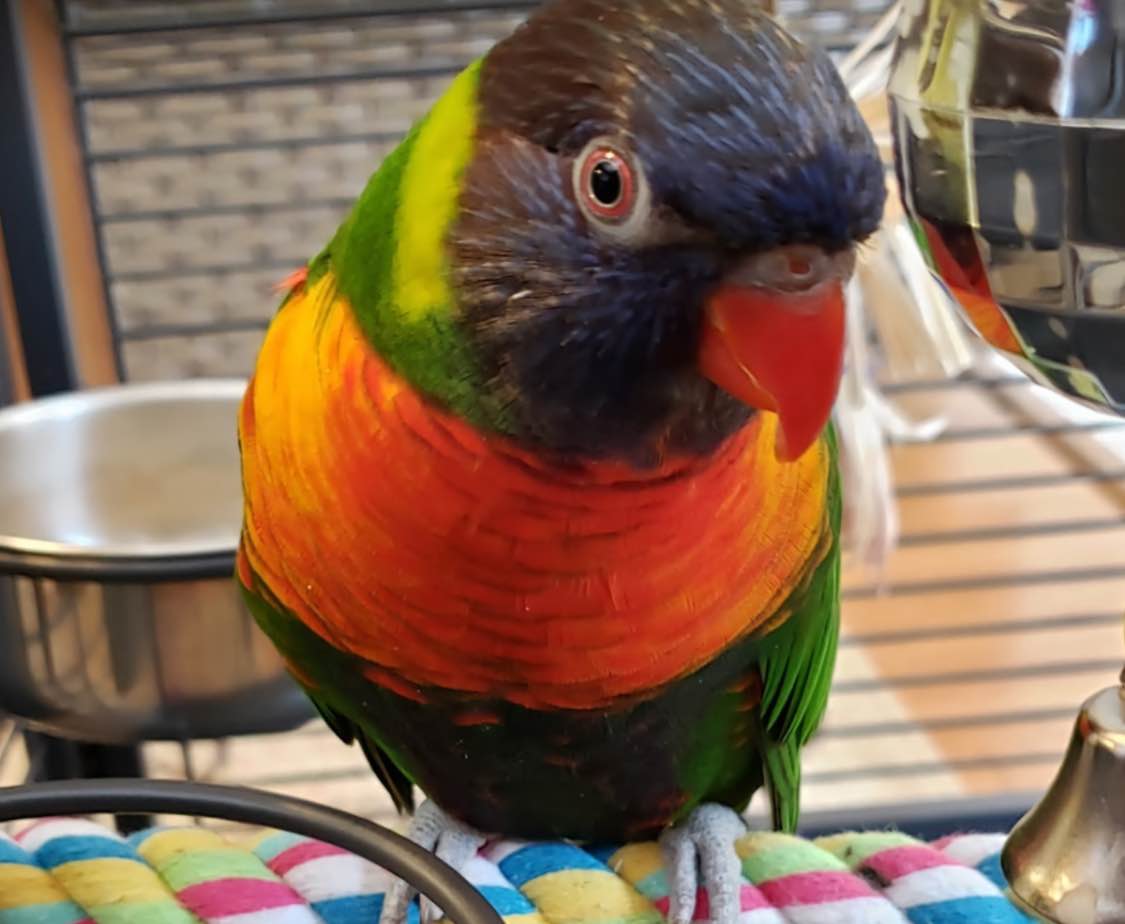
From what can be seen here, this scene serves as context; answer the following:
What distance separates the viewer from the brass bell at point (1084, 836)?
0.37 metres

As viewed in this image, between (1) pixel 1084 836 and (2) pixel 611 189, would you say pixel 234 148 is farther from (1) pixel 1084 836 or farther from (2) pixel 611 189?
(1) pixel 1084 836

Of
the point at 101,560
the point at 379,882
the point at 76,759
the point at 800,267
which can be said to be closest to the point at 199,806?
the point at 379,882

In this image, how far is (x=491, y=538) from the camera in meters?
0.49

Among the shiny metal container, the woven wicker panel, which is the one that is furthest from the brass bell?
the woven wicker panel

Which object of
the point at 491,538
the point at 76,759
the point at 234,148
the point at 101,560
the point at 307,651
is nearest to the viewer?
the point at 491,538

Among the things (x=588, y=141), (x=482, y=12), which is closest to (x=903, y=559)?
(x=482, y=12)

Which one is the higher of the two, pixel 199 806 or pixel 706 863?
pixel 199 806

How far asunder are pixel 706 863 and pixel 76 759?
702mm

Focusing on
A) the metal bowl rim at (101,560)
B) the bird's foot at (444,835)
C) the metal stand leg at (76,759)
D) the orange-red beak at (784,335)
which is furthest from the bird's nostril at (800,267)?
the metal stand leg at (76,759)

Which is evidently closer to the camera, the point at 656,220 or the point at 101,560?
the point at 656,220

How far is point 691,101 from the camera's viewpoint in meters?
0.37

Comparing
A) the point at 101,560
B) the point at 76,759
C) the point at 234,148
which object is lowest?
the point at 76,759

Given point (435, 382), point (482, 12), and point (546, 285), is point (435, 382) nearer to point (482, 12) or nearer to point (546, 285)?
point (546, 285)

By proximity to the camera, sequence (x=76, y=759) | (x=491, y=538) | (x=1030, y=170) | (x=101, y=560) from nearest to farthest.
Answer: (x=1030, y=170), (x=491, y=538), (x=101, y=560), (x=76, y=759)
